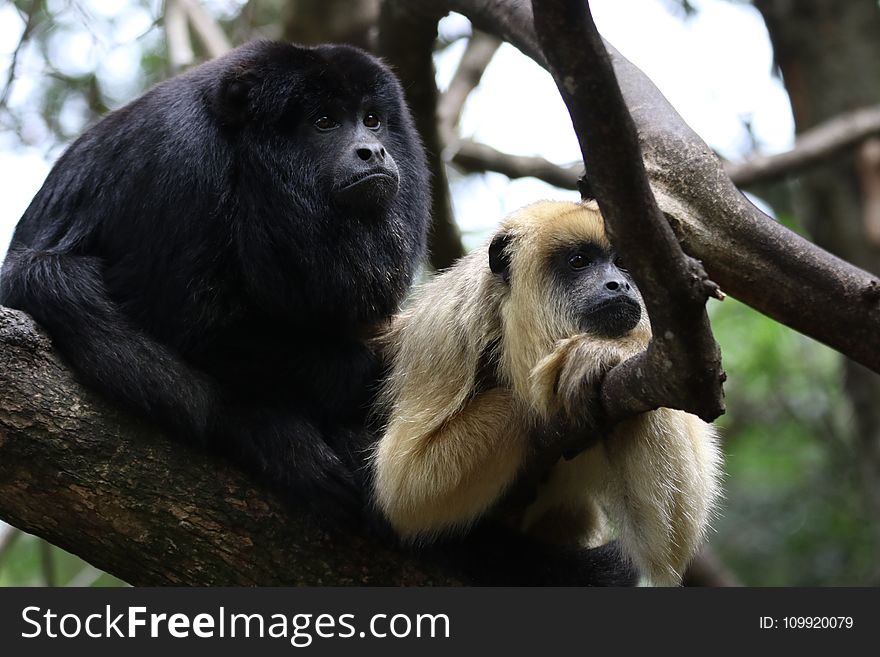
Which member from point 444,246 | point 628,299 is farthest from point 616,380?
point 444,246

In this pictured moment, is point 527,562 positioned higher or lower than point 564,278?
lower

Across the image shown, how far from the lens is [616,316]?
11.3 ft

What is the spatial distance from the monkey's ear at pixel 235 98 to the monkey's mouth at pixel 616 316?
61.3 inches

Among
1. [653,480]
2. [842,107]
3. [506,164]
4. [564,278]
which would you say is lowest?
[842,107]

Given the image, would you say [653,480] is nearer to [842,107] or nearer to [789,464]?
[842,107]

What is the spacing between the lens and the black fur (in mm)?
3660

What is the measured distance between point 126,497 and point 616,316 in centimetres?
176

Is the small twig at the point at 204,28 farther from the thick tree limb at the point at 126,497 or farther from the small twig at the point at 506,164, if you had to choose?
the thick tree limb at the point at 126,497

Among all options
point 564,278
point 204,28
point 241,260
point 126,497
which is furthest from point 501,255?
point 204,28

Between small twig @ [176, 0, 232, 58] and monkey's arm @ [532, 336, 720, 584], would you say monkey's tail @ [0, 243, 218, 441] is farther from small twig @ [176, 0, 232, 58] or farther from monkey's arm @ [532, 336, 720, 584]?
small twig @ [176, 0, 232, 58]

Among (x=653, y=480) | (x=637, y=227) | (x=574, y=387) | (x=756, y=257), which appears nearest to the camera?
(x=637, y=227)

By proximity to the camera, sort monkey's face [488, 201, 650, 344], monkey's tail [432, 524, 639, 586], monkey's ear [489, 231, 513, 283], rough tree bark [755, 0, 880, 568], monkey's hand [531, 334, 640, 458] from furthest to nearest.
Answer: rough tree bark [755, 0, 880, 568]
monkey's tail [432, 524, 639, 586]
monkey's ear [489, 231, 513, 283]
monkey's face [488, 201, 650, 344]
monkey's hand [531, 334, 640, 458]

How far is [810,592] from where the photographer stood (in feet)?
12.7

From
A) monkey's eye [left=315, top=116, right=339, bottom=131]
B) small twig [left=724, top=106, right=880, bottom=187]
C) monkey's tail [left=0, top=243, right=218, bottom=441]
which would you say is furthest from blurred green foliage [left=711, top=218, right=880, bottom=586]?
monkey's tail [left=0, top=243, right=218, bottom=441]
